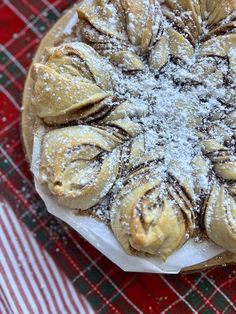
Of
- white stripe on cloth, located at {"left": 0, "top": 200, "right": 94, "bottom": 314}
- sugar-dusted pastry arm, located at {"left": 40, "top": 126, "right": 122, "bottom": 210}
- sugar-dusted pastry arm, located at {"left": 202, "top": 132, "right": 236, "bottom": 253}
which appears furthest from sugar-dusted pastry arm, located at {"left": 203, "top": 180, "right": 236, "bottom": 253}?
white stripe on cloth, located at {"left": 0, "top": 200, "right": 94, "bottom": 314}

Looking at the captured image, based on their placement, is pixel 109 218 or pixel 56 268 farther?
pixel 56 268

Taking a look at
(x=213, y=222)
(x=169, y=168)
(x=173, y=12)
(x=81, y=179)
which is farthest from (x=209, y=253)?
(x=173, y=12)

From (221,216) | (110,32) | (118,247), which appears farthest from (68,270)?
(110,32)

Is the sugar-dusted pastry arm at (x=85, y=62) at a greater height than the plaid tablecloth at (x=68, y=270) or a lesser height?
greater

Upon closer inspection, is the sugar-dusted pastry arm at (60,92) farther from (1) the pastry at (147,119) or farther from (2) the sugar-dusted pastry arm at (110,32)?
(2) the sugar-dusted pastry arm at (110,32)

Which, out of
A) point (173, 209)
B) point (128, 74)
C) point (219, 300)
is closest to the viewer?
point (173, 209)

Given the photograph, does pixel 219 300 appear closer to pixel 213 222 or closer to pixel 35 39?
pixel 213 222

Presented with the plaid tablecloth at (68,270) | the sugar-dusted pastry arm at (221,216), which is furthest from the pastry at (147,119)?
the plaid tablecloth at (68,270)
